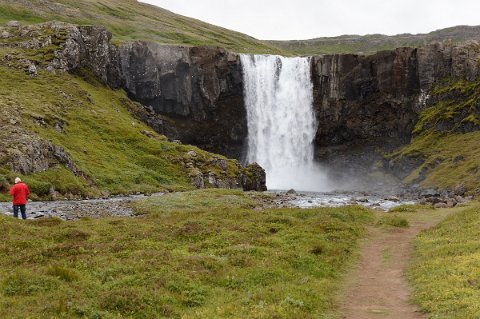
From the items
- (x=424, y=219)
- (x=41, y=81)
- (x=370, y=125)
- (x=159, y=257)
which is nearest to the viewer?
(x=159, y=257)

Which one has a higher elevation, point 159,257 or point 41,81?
point 41,81

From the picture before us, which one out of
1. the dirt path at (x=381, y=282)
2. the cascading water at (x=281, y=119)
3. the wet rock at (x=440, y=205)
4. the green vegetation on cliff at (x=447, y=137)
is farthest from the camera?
the cascading water at (x=281, y=119)

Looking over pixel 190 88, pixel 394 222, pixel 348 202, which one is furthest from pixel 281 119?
pixel 394 222

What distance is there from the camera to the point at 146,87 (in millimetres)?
107000

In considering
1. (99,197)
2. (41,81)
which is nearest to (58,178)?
(99,197)

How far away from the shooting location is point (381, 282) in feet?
72.5

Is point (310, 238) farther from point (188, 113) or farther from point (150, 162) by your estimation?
point (188, 113)

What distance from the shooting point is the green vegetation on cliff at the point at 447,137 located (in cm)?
9281

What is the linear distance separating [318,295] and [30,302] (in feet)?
32.1

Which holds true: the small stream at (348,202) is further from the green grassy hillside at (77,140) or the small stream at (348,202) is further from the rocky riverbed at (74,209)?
the rocky riverbed at (74,209)

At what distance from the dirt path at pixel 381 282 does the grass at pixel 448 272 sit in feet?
1.81

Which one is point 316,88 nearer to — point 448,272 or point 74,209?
point 74,209

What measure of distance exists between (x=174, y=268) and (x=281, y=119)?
96.3m

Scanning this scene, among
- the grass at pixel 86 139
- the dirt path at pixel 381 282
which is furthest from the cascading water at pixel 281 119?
the dirt path at pixel 381 282
